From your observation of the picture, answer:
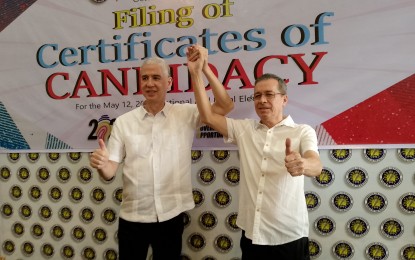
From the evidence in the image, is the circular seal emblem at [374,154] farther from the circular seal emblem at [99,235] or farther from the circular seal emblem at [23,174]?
the circular seal emblem at [23,174]

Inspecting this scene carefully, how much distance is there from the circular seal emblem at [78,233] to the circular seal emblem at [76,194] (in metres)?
0.20

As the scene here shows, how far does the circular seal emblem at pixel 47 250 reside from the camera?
2.70 metres

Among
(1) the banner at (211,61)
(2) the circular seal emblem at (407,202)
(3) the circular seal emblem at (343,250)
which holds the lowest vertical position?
(3) the circular seal emblem at (343,250)

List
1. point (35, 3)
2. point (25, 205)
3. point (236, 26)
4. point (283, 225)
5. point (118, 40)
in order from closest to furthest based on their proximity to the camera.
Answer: point (283, 225) < point (236, 26) < point (118, 40) < point (35, 3) < point (25, 205)

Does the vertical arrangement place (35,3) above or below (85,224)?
above

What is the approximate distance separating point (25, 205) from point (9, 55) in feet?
3.64

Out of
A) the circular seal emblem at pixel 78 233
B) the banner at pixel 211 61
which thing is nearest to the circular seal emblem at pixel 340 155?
the banner at pixel 211 61

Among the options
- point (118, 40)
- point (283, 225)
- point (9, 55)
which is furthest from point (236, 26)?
point (9, 55)

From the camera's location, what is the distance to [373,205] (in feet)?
6.81

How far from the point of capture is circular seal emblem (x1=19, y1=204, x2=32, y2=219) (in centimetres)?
272

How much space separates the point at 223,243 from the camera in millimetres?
2330

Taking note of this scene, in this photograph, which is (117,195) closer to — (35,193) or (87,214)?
(87,214)

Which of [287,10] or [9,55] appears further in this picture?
[9,55]

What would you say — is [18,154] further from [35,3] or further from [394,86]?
[394,86]
